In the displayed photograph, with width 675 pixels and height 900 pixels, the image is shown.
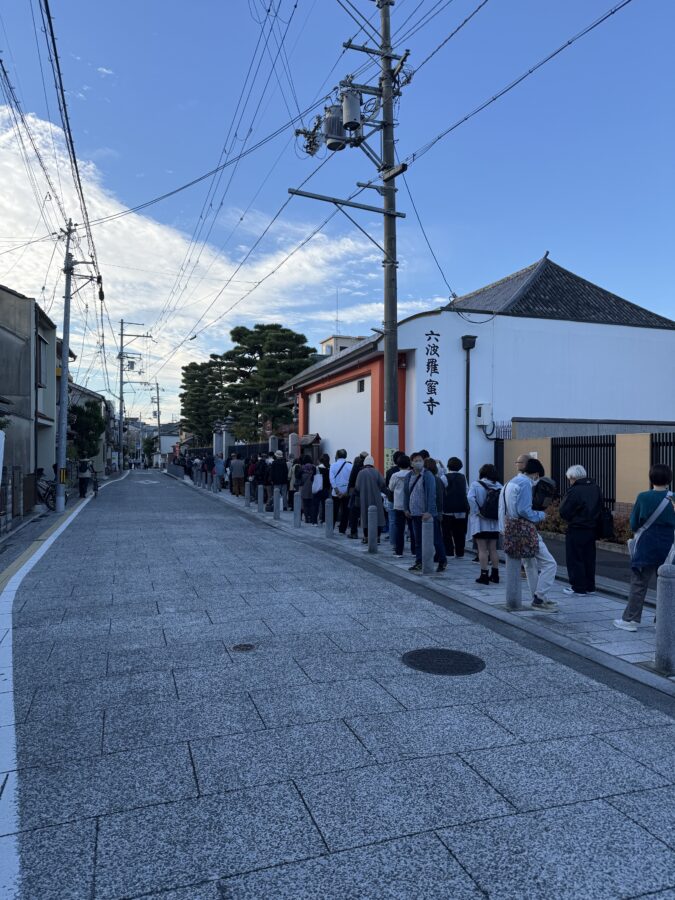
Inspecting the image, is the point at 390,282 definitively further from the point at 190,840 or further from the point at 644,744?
the point at 190,840

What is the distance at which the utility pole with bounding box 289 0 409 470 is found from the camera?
1133 centimetres

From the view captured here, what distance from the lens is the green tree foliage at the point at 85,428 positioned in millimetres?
33812

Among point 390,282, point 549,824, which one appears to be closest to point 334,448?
point 390,282

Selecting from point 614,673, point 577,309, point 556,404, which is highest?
point 577,309

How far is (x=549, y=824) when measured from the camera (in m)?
2.87

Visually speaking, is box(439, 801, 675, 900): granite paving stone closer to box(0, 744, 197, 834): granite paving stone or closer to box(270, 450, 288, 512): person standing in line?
box(0, 744, 197, 834): granite paving stone

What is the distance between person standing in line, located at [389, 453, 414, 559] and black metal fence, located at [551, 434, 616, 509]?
4263 millimetres

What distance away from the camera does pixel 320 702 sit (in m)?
4.23

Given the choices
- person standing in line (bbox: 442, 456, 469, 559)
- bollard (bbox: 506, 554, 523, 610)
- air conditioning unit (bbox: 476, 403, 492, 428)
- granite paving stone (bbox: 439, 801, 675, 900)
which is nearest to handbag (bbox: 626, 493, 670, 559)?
bollard (bbox: 506, 554, 523, 610)

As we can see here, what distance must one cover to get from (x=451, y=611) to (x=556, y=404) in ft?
39.8

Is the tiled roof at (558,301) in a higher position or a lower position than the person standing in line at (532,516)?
higher

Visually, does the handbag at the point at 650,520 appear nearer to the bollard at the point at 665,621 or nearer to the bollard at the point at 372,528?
the bollard at the point at 665,621

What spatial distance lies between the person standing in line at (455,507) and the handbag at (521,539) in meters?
2.78

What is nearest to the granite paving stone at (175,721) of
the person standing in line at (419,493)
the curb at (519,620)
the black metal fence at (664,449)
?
the curb at (519,620)
